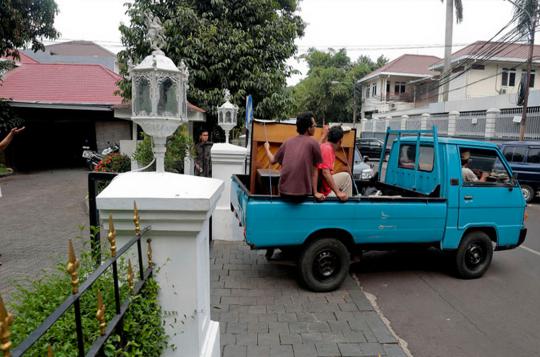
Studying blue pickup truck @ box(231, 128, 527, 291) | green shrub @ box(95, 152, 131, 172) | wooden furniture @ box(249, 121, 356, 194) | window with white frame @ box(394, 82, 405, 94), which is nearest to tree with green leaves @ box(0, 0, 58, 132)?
green shrub @ box(95, 152, 131, 172)

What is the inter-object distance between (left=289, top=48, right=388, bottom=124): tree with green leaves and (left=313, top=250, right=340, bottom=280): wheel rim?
34686 mm

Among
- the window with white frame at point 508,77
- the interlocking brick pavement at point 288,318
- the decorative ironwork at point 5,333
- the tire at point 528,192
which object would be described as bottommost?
the interlocking brick pavement at point 288,318

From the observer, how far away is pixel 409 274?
556 centimetres

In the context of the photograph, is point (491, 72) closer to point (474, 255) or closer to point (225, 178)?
point (474, 255)

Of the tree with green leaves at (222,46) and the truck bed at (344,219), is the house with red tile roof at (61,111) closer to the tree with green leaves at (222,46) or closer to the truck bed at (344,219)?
the tree with green leaves at (222,46)

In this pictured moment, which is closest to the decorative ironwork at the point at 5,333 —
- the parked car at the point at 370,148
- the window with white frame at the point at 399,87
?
the parked car at the point at 370,148

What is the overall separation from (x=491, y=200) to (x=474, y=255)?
79cm

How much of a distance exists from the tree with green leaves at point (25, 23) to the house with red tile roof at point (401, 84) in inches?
1187

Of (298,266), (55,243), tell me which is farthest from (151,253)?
(55,243)

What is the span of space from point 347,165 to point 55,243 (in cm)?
495

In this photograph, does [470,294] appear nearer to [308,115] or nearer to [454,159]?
[454,159]

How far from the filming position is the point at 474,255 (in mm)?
5348

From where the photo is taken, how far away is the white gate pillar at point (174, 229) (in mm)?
1907

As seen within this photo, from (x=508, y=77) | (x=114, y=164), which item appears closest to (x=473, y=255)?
(x=114, y=164)
